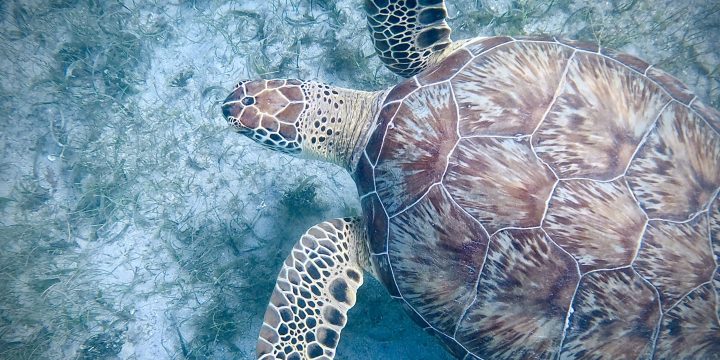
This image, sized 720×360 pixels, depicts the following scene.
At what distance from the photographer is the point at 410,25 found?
2.43 metres

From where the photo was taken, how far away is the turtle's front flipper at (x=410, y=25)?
2387mm

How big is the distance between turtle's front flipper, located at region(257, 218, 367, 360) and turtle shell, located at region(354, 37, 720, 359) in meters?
0.32

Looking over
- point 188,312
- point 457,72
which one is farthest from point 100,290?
point 457,72

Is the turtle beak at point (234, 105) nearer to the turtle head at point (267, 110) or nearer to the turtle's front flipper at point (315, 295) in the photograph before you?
the turtle head at point (267, 110)

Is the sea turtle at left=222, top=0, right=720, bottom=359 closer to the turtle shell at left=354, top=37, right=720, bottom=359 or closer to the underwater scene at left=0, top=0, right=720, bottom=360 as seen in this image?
the turtle shell at left=354, top=37, right=720, bottom=359

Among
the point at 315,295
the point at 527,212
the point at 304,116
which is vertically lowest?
the point at 315,295

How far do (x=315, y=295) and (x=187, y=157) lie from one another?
5.91 feet

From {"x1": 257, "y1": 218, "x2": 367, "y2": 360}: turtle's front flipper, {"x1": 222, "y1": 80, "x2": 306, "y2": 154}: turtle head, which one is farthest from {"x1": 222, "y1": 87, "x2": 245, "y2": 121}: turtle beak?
{"x1": 257, "y1": 218, "x2": 367, "y2": 360}: turtle's front flipper

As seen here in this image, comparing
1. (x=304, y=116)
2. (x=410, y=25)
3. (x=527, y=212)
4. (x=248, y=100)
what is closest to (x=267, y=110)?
(x=248, y=100)

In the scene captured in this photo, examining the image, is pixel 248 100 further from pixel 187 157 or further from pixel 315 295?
pixel 315 295

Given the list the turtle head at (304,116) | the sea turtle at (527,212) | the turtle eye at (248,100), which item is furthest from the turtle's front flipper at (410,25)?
the turtle eye at (248,100)

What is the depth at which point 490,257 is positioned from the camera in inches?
68.4

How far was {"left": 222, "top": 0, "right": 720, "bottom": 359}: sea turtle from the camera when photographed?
5.18 ft

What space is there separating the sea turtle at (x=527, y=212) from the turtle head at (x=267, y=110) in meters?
0.03
